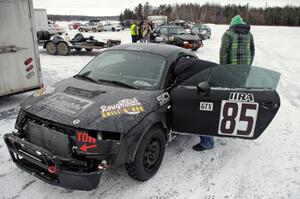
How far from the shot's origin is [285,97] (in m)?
7.05

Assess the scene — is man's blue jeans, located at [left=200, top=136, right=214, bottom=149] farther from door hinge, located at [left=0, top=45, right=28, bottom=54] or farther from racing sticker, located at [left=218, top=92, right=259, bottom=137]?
door hinge, located at [left=0, top=45, right=28, bottom=54]

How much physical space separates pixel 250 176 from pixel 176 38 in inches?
465

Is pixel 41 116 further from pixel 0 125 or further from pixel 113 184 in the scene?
pixel 0 125

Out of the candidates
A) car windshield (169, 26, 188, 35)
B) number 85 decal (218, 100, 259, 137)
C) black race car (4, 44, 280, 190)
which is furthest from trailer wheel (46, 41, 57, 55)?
number 85 decal (218, 100, 259, 137)

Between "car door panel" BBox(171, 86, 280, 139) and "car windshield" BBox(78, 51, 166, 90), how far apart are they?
422 millimetres

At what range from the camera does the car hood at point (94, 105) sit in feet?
9.21

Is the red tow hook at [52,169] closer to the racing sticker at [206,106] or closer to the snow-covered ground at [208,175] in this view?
the snow-covered ground at [208,175]

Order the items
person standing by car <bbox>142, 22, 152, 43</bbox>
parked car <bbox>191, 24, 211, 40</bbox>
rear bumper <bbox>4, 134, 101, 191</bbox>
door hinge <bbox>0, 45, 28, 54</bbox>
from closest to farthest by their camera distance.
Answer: rear bumper <bbox>4, 134, 101, 191</bbox>
door hinge <bbox>0, 45, 28, 54</bbox>
person standing by car <bbox>142, 22, 152, 43</bbox>
parked car <bbox>191, 24, 211, 40</bbox>

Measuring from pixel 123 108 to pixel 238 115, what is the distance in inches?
61.6

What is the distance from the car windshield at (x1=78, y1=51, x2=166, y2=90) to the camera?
12.2 feet

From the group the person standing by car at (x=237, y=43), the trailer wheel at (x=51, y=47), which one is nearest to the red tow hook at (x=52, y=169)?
the person standing by car at (x=237, y=43)

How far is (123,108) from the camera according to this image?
119 inches

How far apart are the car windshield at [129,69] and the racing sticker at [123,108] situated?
0.49 m

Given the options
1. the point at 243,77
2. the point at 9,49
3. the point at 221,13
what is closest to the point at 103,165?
the point at 243,77
